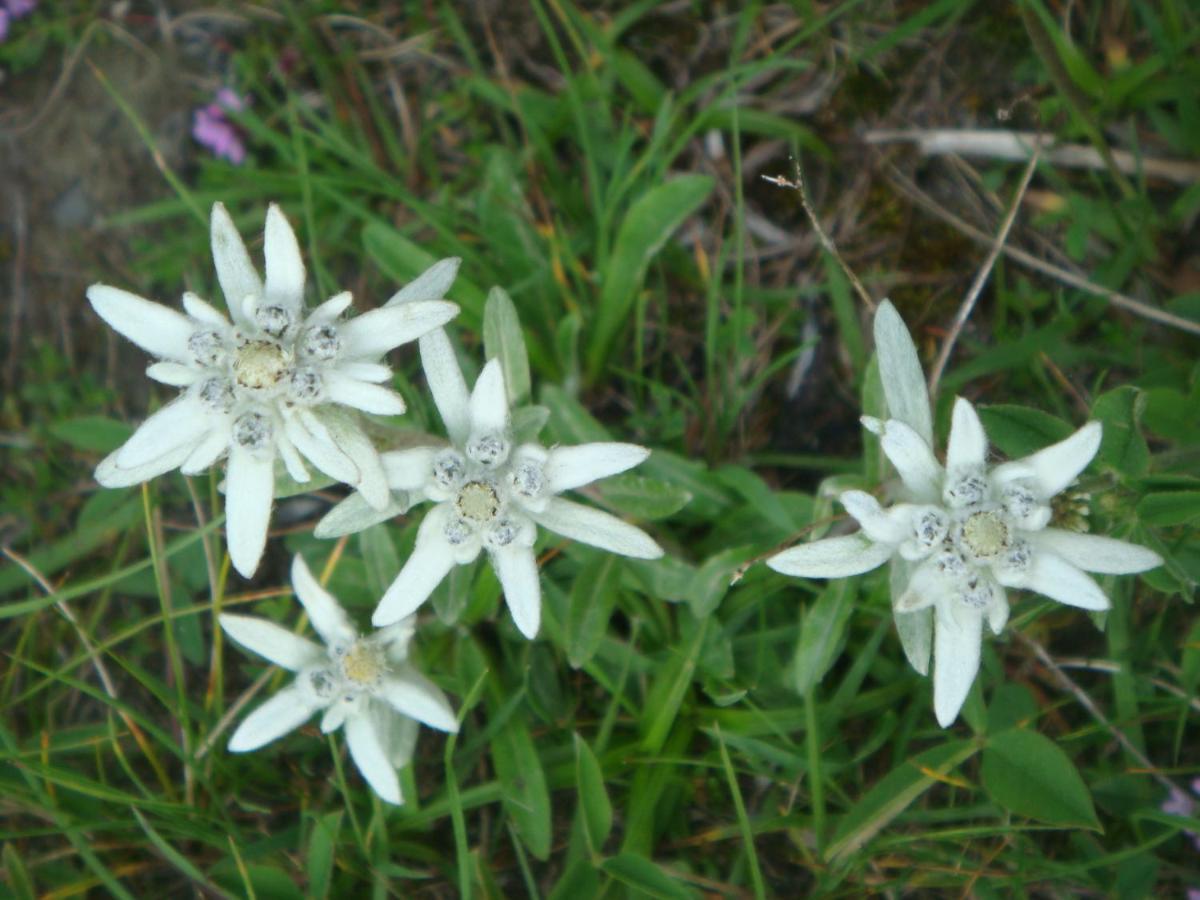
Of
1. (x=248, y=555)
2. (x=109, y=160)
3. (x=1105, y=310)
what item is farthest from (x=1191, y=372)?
(x=109, y=160)

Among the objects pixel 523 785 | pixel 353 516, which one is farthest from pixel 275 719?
pixel 353 516

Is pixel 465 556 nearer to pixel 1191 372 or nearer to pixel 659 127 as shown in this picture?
pixel 659 127

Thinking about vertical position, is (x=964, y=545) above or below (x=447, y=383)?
below

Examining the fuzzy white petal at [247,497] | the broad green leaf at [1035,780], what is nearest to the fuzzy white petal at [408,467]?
the fuzzy white petal at [247,497]

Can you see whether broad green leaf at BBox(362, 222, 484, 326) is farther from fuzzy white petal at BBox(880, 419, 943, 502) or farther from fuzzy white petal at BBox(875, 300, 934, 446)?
fuzzy white petal at BBox(880, 419, 943, 502)

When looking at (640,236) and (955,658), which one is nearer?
(955,658)

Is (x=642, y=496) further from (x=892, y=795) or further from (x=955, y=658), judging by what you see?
(x=892, y=795)
